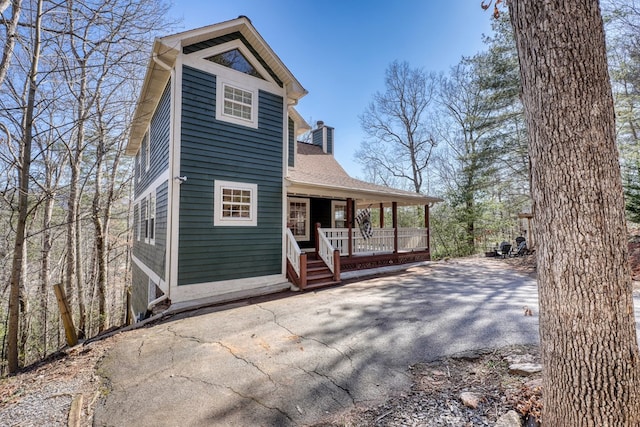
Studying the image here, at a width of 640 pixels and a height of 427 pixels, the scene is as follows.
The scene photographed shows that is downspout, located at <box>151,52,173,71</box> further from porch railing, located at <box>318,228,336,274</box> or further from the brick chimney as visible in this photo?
the brick chimney

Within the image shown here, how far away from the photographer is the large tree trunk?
177 cm

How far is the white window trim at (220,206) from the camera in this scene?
21.5 feet

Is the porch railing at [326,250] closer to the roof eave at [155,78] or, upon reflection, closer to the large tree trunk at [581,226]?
the roof eave at [155,78]

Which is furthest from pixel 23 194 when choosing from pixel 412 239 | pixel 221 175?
pixel 412 239

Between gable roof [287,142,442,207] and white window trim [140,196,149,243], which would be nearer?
gable roof [287,142,442,207]

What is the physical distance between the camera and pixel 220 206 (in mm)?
6598

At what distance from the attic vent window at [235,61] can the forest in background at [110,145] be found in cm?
151

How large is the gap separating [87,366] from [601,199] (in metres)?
5.56

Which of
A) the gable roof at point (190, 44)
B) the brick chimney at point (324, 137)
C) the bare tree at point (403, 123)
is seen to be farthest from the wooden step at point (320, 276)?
the bare tree at point (403, 123)

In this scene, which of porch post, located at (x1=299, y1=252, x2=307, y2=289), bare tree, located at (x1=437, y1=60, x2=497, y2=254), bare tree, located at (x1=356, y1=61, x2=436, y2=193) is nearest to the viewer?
porch post, located at (x1=299, y1=252, x2=307, y2=289)

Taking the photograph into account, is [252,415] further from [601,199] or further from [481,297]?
[481,297]

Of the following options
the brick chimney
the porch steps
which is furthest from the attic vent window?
the brick chimney

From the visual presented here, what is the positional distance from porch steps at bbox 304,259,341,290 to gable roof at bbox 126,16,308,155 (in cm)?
476

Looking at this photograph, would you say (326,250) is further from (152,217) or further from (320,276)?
(152,217)
